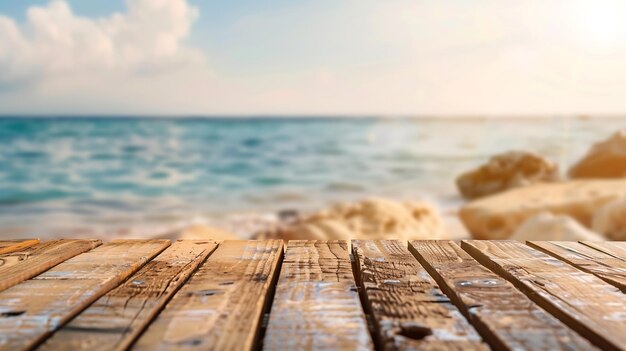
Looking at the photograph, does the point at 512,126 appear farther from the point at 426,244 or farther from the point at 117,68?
the point at 426,244

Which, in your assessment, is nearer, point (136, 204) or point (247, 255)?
point (247, 255)

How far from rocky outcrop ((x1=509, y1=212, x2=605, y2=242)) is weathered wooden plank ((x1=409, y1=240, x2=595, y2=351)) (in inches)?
126

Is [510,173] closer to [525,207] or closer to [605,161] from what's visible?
[605,161]

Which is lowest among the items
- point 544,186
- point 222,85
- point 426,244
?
point 544,186

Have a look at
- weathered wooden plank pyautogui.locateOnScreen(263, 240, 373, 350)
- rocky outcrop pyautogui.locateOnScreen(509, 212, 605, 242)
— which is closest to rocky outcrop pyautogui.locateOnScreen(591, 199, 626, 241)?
rocky outcrop pyautogui.locateOnScreen(509, 212, 605, 242)

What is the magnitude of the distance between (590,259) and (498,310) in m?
0.67

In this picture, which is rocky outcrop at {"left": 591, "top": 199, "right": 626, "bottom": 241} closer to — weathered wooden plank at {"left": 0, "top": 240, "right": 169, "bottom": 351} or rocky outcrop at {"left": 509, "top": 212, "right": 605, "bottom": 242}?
rocky outcrop at {"left": 509, "top": 212, "right": 605, "bottom": 242}

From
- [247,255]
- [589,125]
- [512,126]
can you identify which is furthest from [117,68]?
[247,255]

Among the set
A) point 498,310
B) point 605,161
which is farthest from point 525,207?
point 498,310

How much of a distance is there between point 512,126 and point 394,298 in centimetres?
2683

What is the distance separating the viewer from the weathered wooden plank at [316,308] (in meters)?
0.97

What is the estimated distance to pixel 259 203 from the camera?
11.4 meters

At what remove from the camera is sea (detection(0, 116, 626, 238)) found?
10273mm

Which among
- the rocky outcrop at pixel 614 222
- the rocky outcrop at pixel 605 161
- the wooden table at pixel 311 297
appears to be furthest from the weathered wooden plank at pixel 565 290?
the rocky outcrop at pixel 605 161
